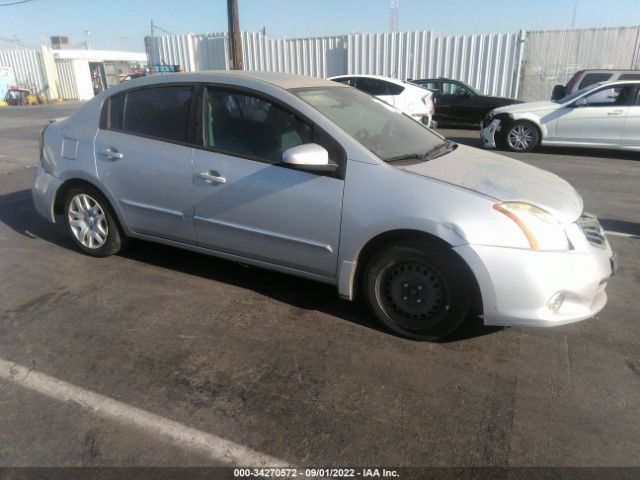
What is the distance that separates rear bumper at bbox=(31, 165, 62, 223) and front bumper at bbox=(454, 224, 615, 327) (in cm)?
365

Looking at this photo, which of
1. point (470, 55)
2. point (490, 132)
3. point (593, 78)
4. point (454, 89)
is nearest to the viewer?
point (490, 132)

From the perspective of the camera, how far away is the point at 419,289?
10.3 feet

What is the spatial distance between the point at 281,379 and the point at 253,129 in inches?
69.6

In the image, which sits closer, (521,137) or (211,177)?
(211,177)

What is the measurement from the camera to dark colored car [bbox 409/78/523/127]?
14.3 meters

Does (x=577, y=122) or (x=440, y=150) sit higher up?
(x=440, y=150)

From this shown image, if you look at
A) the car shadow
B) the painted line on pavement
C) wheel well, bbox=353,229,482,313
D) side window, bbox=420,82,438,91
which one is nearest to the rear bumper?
the car shadow

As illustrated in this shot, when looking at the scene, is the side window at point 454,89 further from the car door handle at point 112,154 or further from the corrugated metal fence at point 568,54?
the car door handle at point 112,154

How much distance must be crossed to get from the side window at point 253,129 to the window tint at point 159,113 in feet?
0.75

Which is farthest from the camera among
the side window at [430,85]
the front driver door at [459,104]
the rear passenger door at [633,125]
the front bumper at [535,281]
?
the side window at [430,85]

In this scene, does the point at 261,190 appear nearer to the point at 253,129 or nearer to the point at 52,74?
the point at 253,129

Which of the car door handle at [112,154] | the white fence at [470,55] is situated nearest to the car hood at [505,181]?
the car door handle at [112,154]

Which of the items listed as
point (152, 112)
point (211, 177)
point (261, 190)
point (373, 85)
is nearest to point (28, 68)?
point (373, 85)

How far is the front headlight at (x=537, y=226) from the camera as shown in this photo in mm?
2808
